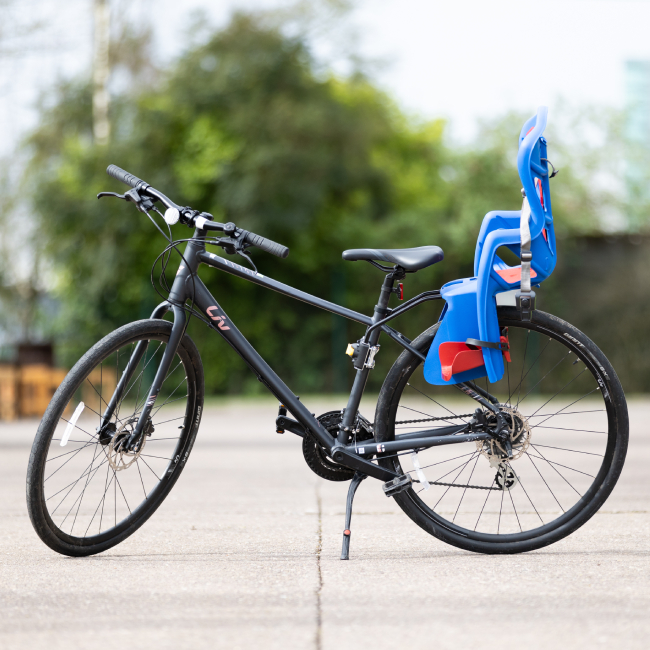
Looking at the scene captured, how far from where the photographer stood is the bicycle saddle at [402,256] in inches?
135

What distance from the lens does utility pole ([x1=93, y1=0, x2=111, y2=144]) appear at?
19.6 metres

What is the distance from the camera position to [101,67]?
2084 cm

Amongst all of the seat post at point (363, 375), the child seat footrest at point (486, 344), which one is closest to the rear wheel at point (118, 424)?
the seat post at point (363, 375)

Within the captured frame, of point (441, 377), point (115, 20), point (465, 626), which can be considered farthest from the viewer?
point (115, 20)

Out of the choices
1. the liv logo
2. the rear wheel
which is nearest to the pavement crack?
the rear wheel

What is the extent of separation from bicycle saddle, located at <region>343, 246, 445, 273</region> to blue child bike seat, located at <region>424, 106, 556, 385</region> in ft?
0.50

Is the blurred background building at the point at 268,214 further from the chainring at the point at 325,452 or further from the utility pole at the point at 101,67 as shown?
the chainring at the point at 325,452

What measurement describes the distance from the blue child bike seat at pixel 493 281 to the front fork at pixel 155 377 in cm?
101

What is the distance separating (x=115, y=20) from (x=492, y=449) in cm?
2076

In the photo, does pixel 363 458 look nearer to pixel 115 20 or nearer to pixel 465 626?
pixel 465 626

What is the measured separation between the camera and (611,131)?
106ft

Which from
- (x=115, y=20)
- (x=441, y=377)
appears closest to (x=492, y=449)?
(x=441, y=377)

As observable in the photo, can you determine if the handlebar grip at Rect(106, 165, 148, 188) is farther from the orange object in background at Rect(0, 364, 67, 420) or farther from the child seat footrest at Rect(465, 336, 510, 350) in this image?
the orange object in background at Rect(0, 364, 67, 420)

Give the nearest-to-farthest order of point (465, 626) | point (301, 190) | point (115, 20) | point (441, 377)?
point (465, 626)
point (441, 377)
point (301, 190)
point (115, 20)
